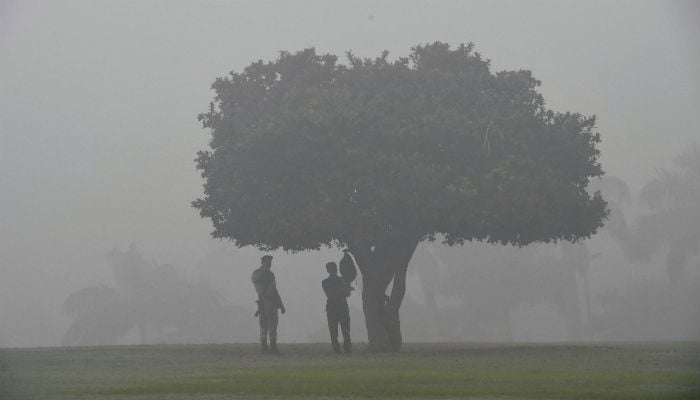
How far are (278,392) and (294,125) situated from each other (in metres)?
15.7

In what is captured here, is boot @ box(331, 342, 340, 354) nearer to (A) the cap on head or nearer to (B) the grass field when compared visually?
(B) the grass field

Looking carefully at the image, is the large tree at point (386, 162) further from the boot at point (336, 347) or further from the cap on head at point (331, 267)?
the boot at point (336, 347)

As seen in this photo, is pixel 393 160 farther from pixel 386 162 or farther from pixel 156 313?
pixel 156 313

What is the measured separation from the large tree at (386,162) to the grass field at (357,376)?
4.60 metres

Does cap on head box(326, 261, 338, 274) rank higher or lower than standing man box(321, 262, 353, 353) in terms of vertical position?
higher

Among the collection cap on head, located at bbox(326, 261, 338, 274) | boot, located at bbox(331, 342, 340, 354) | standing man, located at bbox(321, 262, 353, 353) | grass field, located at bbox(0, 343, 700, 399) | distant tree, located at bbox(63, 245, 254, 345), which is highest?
distant tree, located at bbox(63, 245, 254, 345)

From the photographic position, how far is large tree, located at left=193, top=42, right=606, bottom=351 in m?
31.7

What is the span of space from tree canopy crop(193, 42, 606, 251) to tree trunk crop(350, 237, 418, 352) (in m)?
1.15

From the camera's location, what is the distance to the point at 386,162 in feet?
104

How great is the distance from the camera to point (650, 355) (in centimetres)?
2775

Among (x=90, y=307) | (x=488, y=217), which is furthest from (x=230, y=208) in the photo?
(x=90, y=307)

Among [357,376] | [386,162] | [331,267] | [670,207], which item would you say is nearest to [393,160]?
[386,162]

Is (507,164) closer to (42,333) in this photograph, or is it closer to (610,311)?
(610,311)

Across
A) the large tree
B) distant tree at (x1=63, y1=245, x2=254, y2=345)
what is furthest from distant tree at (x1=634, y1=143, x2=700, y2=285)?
the large tree
